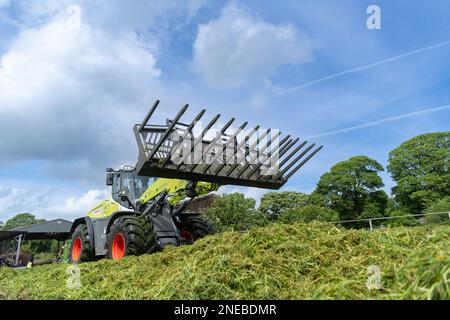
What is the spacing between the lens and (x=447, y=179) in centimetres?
2750

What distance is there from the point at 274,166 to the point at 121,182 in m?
4.02

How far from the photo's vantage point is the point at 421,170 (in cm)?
2950

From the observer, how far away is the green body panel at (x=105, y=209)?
8867mm

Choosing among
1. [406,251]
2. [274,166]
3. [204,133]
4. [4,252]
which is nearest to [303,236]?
[406,251]

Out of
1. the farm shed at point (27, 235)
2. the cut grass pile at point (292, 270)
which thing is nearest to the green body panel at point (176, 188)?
the cut grass pile at point (292, 270)

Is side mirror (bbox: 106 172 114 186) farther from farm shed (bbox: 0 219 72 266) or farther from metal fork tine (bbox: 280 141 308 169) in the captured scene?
farm shed (bbox: 0 219 72 266)

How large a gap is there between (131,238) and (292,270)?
12.8 feet

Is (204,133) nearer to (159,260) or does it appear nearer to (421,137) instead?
(159,260)

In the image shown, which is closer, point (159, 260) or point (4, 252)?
point (159, 260)

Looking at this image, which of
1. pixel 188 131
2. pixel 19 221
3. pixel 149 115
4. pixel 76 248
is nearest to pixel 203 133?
pixel 188 131

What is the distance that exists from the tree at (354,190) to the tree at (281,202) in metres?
1.53

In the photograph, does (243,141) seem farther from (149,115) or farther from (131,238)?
(131,238)

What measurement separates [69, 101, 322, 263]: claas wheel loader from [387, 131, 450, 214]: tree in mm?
25364

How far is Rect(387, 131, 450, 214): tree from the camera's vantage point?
27578 millimetres
